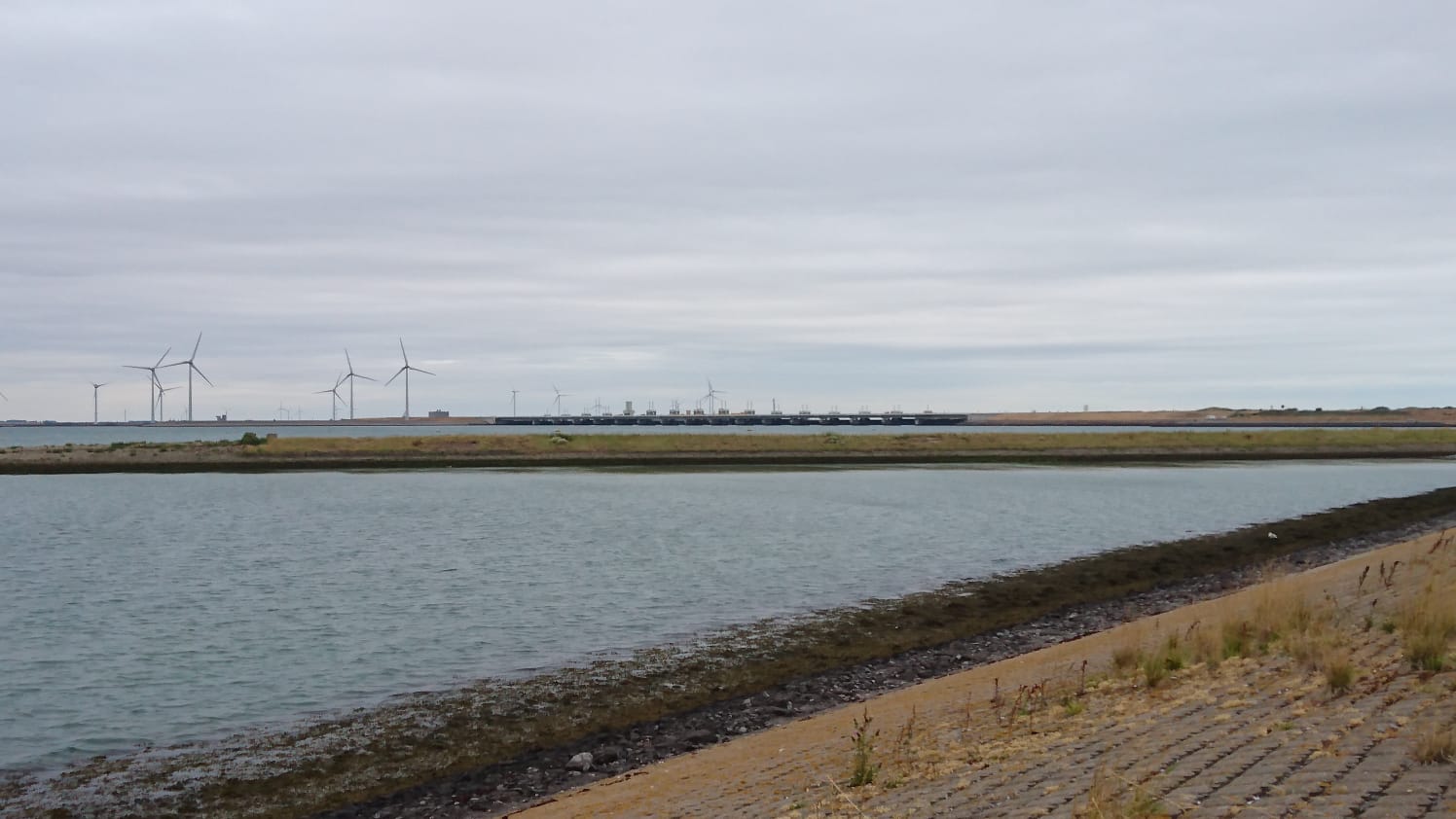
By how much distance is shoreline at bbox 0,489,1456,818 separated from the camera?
1248 centimetres

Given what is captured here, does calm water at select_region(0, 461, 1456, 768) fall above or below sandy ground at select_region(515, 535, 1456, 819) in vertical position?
below

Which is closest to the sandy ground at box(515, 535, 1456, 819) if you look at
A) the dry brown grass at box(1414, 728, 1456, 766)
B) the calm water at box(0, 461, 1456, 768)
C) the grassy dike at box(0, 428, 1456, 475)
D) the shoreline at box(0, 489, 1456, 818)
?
the dry brown grass at box(1414, 728, 1456, 766)

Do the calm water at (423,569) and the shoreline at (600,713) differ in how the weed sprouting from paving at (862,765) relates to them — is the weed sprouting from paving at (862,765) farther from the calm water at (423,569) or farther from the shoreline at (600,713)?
the calm water at (423,569)

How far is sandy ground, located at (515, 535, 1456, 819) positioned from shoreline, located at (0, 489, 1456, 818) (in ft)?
4.57

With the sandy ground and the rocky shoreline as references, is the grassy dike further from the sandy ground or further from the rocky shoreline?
the sandy ground

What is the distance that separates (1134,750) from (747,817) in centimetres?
357

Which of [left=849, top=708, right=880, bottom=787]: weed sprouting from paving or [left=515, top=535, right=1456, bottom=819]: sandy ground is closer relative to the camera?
[left=515, top=535, right=1456, bottom=819]: sandy ground

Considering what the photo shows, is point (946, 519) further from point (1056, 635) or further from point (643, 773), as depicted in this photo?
point (643, 773)

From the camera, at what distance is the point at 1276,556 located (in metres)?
30.8

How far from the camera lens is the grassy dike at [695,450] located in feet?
314

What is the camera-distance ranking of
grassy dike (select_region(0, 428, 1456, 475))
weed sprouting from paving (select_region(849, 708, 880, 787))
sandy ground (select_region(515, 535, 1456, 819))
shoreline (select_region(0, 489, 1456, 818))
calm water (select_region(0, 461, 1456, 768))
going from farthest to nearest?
grassy dike (select_region(0, 428, 1456, 475)) < calm water (select_region(0, 461, 1456, 768)) < shoreline (select_region(0, 489, 1456, 818)) < weed sprouting from paving (select_region(849, 708, 880, 787)) < sandy ground (select_region(515, 535, 1456, 819))

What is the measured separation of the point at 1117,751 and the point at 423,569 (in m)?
24.8

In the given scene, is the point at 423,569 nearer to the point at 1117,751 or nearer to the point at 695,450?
the point at 1117,751

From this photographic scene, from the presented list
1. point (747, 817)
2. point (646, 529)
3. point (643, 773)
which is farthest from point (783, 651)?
point (646, 529)
